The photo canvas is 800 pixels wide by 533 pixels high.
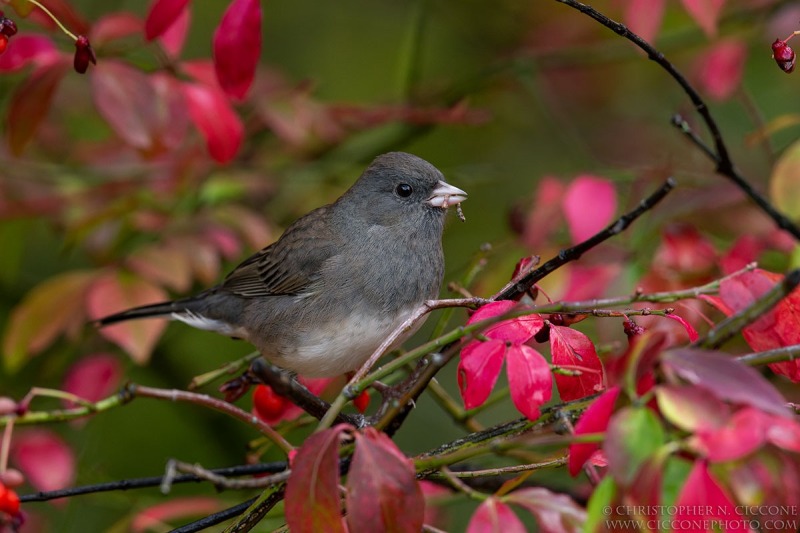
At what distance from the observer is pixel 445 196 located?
2346mm

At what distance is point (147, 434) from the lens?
367cm

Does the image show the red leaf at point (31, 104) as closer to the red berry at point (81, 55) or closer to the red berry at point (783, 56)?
the red berry at point (81, 55)

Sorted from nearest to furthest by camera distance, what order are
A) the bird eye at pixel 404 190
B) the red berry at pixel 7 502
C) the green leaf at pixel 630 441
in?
the green leaf at pixel 630 441
the red berry at pixel 7 502
the bird eye at pixel 404 190

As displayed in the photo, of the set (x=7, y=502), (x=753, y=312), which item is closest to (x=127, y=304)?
(x=7, y=502)

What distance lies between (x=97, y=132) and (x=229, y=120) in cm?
176

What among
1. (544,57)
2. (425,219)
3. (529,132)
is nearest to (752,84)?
(529,132)

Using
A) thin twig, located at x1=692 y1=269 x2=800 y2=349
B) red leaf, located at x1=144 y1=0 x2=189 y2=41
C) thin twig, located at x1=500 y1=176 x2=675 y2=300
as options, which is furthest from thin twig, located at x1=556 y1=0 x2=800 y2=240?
red leaf, located at x1=144 y1=0 x2=189 y2=41

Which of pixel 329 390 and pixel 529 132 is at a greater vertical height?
pixel 529 132

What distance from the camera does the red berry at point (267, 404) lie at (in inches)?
74.1

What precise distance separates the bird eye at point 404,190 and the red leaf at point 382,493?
1.43 meters

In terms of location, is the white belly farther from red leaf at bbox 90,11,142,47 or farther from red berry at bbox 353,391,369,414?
red leaf at bbox 90,11,142,47

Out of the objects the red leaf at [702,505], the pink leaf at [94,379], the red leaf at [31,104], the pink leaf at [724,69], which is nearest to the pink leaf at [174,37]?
the red leaf at [31,104]

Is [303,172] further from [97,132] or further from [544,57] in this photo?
[97,132]

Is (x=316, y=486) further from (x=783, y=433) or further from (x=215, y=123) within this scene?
(x=215, y=123)
